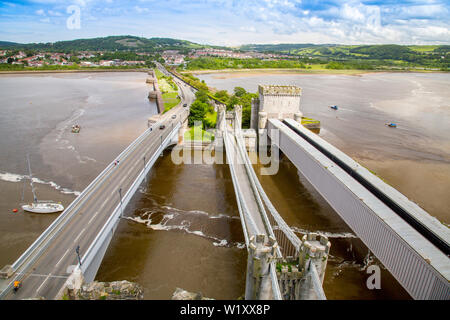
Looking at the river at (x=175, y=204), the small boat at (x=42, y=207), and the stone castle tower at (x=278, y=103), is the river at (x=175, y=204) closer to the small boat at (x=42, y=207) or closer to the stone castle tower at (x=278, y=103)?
the small boat at (x=42, y=207)

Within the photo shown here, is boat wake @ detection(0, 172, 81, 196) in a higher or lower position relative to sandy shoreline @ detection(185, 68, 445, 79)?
lower

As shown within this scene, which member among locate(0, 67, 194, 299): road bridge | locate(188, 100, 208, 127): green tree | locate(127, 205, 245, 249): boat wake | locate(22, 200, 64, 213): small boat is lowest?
locate(127, 205, 245, 249): boat wake

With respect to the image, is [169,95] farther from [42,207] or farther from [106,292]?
[106,292]

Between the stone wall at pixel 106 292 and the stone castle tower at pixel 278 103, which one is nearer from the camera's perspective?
the stone wall at pixel 106 292

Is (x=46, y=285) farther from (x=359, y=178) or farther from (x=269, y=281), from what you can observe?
(x=359, y=178)

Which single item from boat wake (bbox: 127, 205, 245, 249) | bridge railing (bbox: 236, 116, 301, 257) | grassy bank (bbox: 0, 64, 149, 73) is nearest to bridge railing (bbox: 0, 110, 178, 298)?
boat wake (bbox: 127, 205, 245, 249)

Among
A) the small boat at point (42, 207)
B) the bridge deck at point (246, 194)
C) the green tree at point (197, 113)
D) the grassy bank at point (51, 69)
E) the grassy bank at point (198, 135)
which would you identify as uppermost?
the grassy bank at point (51, 69)

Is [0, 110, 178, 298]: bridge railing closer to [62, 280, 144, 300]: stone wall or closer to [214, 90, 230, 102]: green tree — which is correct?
[62, 280, 144, 300]: stone wall

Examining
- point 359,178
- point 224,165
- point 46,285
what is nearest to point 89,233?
point 46,285

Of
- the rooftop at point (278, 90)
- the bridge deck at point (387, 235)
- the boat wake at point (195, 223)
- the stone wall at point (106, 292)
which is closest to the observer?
the bridge deck at point (387, 235)

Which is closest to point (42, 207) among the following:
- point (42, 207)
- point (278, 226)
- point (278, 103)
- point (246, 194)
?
point (42, 207)

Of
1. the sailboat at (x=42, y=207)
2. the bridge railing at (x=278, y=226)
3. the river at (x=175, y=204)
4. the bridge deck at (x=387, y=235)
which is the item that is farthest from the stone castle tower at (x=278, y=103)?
the sailboat at (x=42, y=207)
